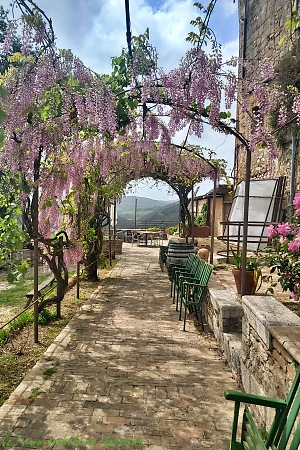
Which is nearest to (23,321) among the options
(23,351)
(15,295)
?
(23,351)

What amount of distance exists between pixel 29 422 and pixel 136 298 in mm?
3249

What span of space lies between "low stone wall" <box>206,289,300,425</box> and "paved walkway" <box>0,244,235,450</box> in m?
0.20

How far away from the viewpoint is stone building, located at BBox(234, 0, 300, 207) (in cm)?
584

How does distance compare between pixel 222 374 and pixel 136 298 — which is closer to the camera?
pixel 222 374

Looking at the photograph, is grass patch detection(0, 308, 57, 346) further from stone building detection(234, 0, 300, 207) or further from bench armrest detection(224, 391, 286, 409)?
stone building detection(234, 0, 300, 207)

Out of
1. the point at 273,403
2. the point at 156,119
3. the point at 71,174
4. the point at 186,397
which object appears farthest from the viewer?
the point at 71,174

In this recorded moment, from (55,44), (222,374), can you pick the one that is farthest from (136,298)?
(55,44)

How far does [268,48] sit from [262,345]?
22.4 feet

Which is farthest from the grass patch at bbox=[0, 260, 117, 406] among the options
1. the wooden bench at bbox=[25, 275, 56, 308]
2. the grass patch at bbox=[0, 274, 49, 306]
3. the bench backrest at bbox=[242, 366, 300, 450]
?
the bench backrest at bbox=[242, 366, 300, 450]

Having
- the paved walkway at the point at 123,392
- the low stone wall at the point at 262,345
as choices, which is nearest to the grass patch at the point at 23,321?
the paved walkway at the point at 123,392

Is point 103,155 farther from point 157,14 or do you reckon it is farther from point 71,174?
point 157,14

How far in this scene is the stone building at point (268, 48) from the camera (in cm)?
584

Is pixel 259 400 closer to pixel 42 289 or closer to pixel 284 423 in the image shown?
pixel 284 423

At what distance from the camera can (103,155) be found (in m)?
5.19
